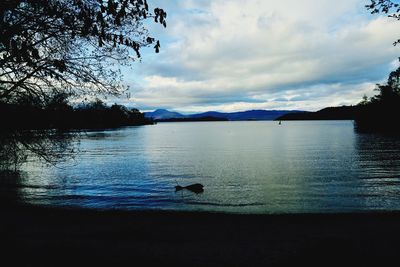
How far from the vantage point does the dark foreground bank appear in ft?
36.2

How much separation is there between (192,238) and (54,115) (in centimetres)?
1024

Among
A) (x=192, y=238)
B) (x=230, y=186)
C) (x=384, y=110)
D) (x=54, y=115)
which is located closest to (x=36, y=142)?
(x=54, y=115)

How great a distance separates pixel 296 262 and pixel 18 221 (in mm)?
14974

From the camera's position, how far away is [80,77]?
15.0 metres

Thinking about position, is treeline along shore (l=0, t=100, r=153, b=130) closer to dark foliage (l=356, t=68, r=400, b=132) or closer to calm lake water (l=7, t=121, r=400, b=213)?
calm lake water (l=7, t=121, r=400, b=213)

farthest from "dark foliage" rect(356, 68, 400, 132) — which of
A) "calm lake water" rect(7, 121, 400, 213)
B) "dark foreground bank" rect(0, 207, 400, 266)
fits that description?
"dark foreground bank" rect(0, 207, 400, 266)

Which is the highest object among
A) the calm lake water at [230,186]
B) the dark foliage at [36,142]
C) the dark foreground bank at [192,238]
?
the dark foliage at [36,142]

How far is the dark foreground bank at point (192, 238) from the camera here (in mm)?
11039

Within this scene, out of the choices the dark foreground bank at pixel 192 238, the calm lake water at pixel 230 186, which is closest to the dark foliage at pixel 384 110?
the calm lake water at pixel 230 186

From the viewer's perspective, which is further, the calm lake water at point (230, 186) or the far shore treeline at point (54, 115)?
the calm lake water at point (230, 186)

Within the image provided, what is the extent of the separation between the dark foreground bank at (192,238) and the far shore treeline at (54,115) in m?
5.33

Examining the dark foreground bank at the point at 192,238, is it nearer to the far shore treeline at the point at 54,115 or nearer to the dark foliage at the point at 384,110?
the far shore treeline at the point at 54,115

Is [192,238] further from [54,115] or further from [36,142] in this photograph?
[36,142]

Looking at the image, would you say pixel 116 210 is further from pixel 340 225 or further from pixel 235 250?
pixel 340 225
